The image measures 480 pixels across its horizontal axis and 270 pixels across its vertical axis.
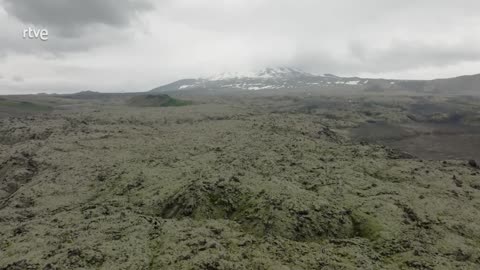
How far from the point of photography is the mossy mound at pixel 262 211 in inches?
749

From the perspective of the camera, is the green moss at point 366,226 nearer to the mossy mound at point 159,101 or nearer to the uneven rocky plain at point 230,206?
the uneven rocky plain at point 230,206

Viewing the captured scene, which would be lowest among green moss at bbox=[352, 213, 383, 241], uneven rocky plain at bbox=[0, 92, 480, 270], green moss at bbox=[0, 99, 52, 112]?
green moss at bbox=[352, 213, 383, 241]

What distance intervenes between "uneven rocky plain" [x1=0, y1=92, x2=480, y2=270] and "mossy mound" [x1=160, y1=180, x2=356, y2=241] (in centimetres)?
6

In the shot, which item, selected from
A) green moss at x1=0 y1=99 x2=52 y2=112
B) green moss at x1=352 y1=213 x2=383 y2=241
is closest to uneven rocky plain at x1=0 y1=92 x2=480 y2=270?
green moss at x1=352 y1=213 x2=383 y2=241

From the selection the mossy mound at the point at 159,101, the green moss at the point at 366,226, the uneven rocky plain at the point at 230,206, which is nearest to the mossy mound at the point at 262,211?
the uneven rocky plain at the point at 230,206

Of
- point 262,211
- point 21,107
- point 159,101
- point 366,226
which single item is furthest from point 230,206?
point 21,107

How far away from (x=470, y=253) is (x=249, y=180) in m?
11.9

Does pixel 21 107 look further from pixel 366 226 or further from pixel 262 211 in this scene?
pixel 366 226

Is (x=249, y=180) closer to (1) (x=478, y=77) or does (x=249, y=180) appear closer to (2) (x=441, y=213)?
(2) (x=441, y=213)

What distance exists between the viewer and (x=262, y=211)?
20.2 metres

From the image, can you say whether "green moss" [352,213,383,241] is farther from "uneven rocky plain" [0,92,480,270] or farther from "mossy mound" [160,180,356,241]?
"mossy mound" [160,180,356,241]

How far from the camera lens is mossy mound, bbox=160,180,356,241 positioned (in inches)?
749

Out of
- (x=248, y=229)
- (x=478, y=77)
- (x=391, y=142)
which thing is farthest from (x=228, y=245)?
(x=478, y=77)

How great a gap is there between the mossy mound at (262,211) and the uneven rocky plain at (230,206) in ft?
0.21
